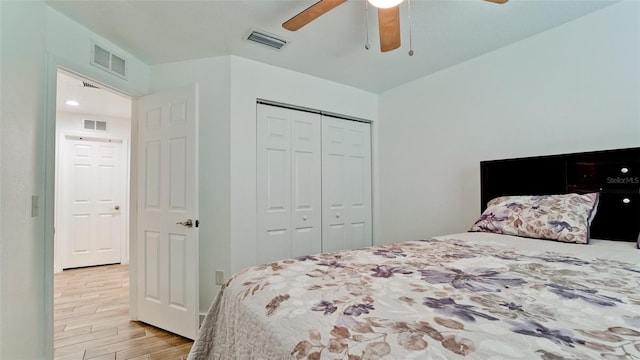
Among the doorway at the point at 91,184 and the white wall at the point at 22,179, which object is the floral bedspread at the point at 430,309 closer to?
the white wall at the point at 22,179

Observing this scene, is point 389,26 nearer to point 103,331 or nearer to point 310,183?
point 310,183

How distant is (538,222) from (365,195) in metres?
1.96

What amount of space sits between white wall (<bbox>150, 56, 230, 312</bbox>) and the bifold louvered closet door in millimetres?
335

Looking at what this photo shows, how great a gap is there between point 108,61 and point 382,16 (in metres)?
2.16

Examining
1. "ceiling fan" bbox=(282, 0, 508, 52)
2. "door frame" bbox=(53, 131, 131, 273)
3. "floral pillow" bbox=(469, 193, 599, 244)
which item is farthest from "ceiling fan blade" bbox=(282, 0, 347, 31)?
"door frame" bbox=(53, 131, 131, 273)

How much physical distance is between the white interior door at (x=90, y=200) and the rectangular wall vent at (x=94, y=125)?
18cm

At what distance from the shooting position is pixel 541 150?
88.0 inches

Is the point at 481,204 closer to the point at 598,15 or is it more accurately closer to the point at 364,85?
the point at 598,15

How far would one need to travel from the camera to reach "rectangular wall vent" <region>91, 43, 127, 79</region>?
7.13 ft

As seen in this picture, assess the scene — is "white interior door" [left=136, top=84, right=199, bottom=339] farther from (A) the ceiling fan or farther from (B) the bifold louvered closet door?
(A) the ceiling fan

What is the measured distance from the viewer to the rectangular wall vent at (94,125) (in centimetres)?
441

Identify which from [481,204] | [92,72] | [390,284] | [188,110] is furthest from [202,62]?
[481,204]

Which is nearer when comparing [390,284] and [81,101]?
[390,284]

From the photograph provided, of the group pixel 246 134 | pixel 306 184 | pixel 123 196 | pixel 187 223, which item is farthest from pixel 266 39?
pixel 123 196
